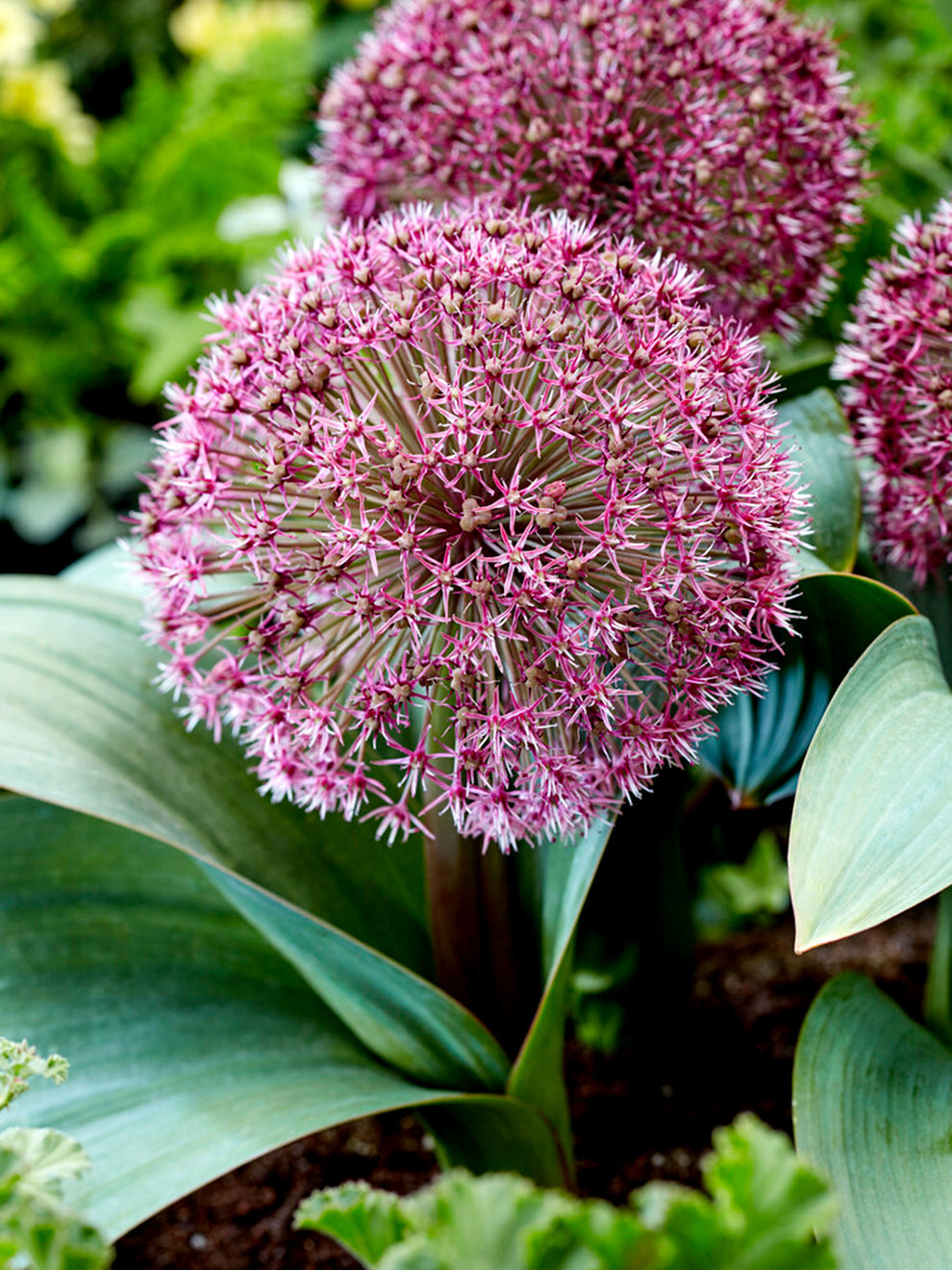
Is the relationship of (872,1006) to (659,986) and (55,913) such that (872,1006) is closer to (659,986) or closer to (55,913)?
(659,986)

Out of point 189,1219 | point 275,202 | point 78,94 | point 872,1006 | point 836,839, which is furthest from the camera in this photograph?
point 78,94

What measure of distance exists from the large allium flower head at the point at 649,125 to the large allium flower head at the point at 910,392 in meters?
0.07

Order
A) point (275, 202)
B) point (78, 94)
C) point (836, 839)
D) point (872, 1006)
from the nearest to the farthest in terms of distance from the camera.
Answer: point (836, 839) < point (872, 1006) < point (275, 202) < point (78, 94)

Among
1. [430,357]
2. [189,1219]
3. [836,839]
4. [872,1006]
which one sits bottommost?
[189,1219]

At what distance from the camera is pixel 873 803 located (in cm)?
47

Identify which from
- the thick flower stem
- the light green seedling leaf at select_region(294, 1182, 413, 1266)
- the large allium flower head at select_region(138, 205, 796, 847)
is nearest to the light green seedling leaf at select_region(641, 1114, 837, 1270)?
the light green seedling leaf at select_region(294, 1182, 413, 1266)

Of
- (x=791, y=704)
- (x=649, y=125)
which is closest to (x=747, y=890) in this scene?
(x=791, y=704)

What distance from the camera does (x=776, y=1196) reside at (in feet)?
1.01

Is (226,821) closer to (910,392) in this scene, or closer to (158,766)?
(158,766)

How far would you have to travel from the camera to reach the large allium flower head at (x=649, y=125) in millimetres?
685

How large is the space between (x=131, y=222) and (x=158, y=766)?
133cm

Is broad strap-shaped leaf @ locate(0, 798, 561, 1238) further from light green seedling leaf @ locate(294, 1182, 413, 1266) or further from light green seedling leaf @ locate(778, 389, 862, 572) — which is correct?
light green seedling leaf @ locate(778, 389, 862, 572)

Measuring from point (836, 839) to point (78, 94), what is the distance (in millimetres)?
3392

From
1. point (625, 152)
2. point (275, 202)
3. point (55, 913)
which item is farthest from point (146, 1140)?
point (275, 202)
